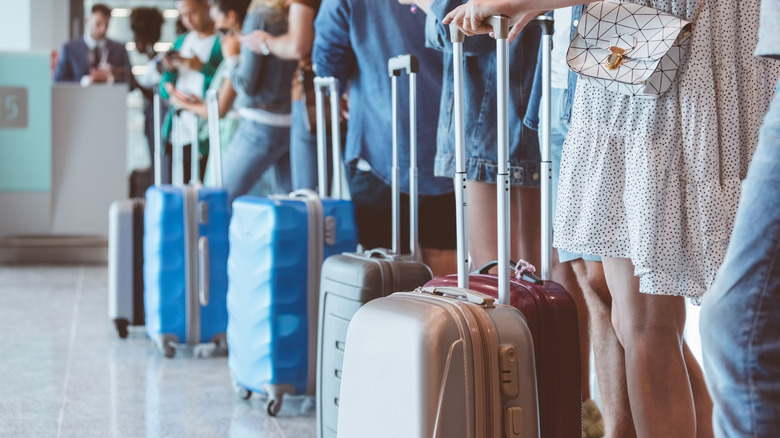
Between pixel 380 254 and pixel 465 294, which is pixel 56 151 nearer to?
pixel 380 254

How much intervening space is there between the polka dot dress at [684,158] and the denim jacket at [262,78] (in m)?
2.31

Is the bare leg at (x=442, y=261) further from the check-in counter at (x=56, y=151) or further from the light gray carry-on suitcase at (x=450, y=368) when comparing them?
the check-in counter at (x=56, y=151)

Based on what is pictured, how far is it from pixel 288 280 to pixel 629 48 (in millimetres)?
1319

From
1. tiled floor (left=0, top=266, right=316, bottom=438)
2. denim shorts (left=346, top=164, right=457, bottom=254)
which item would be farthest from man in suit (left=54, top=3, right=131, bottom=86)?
denim shorts (left=346, top=164, right=457, bottom=254)

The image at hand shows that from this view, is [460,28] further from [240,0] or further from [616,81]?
[240,0]

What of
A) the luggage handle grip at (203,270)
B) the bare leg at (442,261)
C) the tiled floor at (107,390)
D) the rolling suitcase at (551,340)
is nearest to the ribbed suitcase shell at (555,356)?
the rolling suitcase at (551,340)

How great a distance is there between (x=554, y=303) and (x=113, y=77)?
6.41 m

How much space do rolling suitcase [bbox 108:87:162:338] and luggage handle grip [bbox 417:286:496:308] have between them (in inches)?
95.9

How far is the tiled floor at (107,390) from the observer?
2.44 metres

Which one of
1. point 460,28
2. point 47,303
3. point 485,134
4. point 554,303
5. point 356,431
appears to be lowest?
point 47,303

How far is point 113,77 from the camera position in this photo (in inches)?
288

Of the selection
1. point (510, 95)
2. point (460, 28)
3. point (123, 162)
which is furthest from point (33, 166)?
point (460, 28)

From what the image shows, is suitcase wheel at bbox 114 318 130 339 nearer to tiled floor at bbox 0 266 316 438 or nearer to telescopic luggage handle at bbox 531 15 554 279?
tiled floor at bbox 0 266 316 438

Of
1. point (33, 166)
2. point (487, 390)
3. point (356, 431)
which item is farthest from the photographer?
point (33, 166)
